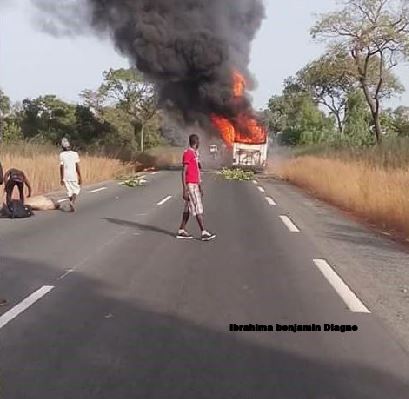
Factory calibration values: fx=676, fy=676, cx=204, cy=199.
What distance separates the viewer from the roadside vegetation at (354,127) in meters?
17.4

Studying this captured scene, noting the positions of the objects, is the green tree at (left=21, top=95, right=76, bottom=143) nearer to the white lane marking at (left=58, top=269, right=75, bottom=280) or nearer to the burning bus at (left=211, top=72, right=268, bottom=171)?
the burning bus at (left=211, top=72, right=268, bottom=171)

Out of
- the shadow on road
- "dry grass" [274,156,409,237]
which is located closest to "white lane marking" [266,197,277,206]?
"dry grass" [274,156,409,237]

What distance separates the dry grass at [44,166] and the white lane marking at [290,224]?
36.0 ft

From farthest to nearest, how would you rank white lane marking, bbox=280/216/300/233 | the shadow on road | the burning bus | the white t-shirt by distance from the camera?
the burning bus, the white t-shirt, white lane marking, bbox=280/216/300/233, the shadow on road

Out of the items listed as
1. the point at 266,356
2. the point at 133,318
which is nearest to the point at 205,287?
the point at 133,318

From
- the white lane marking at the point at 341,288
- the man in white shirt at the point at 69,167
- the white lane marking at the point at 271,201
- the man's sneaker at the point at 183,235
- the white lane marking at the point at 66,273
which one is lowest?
the white lane marking at the point at 271,201

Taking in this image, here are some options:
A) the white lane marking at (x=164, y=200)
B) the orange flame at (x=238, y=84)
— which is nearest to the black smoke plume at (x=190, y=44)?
the orange flame at (x=238, y=84)

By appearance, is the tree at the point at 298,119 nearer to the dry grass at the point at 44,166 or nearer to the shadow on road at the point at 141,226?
the dry grass at the point at 44,166

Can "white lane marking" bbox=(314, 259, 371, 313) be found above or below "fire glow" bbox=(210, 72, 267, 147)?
below

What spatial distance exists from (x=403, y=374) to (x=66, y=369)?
7.77 feet

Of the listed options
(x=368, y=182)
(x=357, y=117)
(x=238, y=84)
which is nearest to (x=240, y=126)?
(x=238, y=84)

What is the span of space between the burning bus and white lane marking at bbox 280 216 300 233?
86.9 ft

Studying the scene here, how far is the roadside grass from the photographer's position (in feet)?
48.5

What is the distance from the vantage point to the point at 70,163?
53.5 ft
